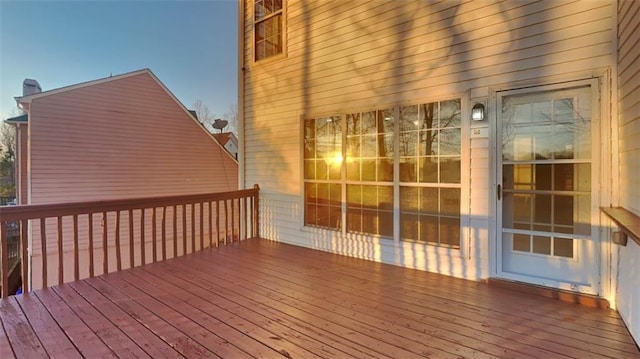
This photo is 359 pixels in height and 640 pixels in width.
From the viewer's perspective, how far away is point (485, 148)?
3281 mm

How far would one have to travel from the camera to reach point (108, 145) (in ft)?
28.9

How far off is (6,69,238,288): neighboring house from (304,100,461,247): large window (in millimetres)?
6772

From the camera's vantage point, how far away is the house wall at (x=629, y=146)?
6.94ft

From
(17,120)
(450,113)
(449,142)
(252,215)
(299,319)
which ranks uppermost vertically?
(17,120)

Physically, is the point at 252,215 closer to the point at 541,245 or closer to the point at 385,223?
the point at 385,223

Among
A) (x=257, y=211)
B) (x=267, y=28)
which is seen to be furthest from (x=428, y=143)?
(x=267, y=28)

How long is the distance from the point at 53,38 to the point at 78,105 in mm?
2702

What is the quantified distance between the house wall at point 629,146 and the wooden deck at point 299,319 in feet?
0.75

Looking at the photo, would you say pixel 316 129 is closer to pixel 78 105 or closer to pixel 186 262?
pixel 186 262

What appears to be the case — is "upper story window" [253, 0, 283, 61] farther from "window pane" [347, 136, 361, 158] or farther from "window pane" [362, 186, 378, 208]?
"window pane" [362, 186, 378, 208]

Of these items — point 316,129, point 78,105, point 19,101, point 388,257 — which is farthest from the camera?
point 78,105

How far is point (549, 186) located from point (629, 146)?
73 cm

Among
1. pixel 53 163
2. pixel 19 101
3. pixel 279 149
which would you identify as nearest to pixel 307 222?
pixel 279 149

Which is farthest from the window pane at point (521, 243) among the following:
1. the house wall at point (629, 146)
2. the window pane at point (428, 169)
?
the window pane at point (428, 169)
